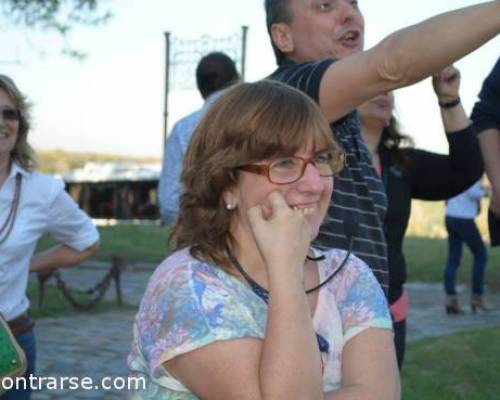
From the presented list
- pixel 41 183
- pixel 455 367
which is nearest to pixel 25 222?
pixel 41 183

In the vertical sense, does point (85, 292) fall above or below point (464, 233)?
below

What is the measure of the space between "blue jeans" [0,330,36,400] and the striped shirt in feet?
4.39

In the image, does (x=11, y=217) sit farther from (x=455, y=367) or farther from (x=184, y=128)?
(x=455, y=367)

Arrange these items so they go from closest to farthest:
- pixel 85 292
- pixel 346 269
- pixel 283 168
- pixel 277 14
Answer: pixel 283 168
pixel 346 269
pixel 277 14
pixel 85 292

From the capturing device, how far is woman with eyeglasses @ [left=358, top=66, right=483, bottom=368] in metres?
3.48

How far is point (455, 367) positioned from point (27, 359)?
469 centimetres

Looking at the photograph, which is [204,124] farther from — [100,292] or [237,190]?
[100,292]

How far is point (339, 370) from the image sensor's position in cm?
224

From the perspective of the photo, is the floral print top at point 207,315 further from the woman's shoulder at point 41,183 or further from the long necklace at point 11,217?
the woman's shoulder at point 41,183

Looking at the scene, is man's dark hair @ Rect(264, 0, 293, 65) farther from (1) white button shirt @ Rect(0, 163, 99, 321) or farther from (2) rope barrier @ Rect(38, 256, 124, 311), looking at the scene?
(2) rope barrier @ Rect(38, 256, 124, 311)

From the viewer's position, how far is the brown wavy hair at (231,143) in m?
2.15

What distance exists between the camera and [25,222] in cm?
368

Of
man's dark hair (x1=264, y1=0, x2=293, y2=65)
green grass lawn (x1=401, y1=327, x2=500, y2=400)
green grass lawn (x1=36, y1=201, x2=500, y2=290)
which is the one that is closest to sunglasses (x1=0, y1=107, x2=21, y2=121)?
man's dark hair (x1=264, y1=0, x2=293, y2=65)

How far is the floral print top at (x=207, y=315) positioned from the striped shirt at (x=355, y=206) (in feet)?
1.62
